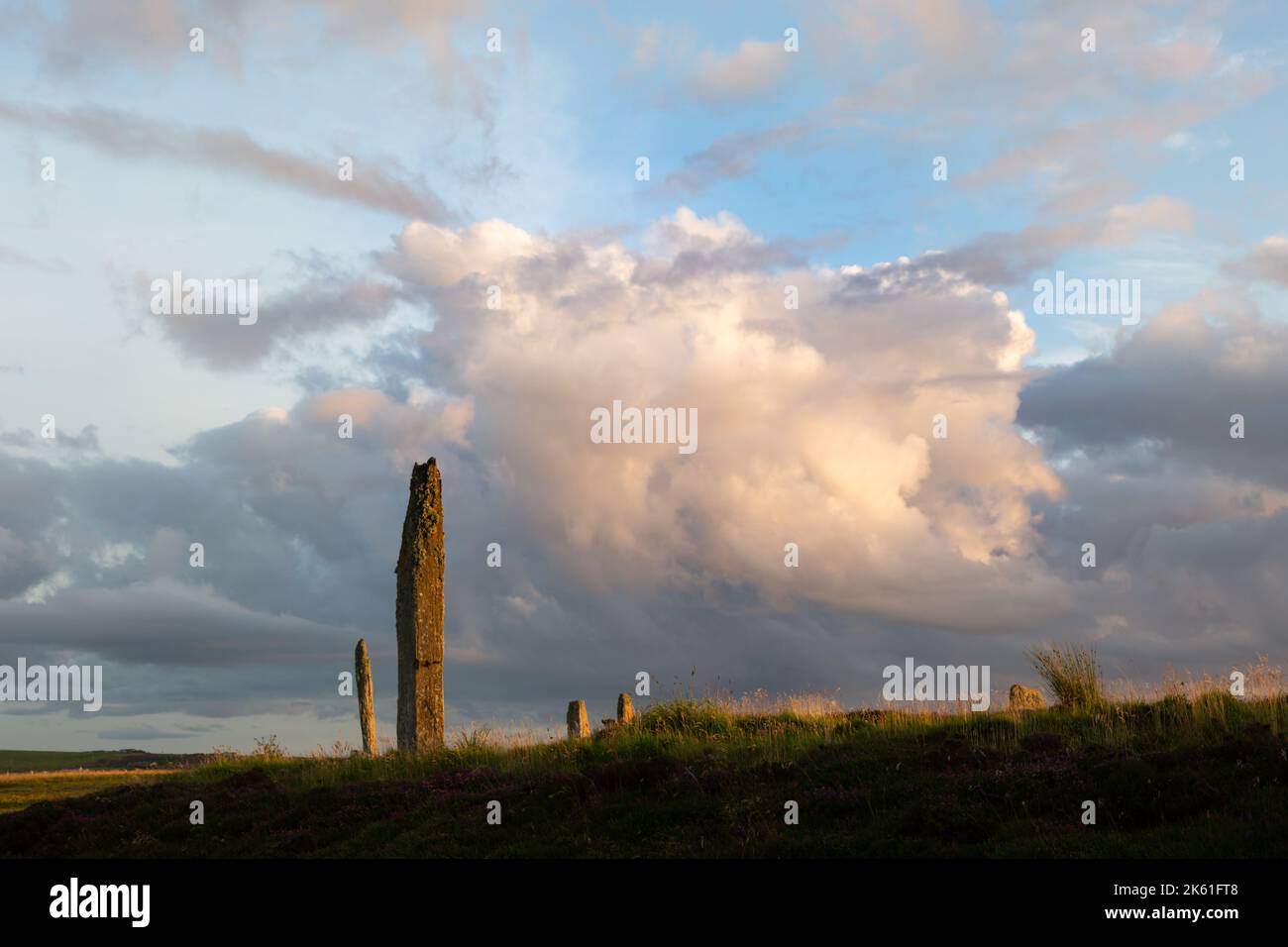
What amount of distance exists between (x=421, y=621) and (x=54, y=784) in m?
17.3

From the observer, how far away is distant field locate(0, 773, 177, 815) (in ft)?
100.0

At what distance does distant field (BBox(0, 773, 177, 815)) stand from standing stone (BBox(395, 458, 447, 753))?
7.69 m

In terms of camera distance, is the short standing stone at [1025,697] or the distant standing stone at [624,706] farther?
the distant standing stone at [624,706]

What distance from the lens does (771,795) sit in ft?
59.2

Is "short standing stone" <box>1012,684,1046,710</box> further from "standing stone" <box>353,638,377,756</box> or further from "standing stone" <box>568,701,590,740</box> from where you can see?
"standing stone" <box>353,638,377,756</box>

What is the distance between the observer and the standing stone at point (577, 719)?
29.8 m

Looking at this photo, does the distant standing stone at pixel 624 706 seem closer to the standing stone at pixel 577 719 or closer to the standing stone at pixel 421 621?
the standing stone at pixel 577 719
